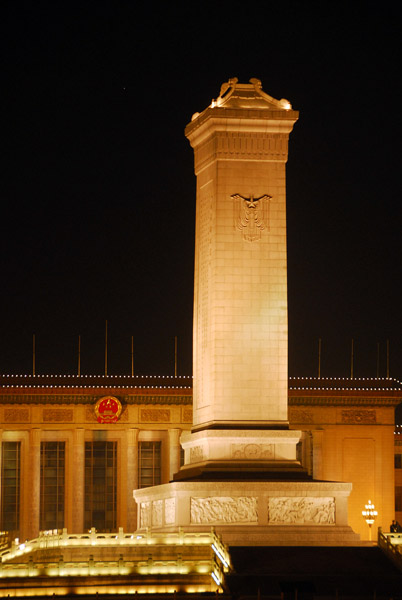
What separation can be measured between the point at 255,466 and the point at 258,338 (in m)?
3.99

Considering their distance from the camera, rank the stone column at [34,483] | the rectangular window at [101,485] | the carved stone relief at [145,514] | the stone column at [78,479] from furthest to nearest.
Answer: the rectangular window at [101,485] → the stone column at [78,479] → the stone column at [34,483] → the carved stone relief at [145,514]

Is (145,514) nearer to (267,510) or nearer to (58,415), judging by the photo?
(267,510)

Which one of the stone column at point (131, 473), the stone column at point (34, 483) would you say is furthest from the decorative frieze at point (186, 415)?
the stone column at point (34, 483)

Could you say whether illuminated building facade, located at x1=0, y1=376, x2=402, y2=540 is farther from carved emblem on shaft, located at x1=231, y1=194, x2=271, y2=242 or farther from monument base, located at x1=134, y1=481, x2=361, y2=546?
monument base, located at x1=134, y1=481, x2=361, y2=546

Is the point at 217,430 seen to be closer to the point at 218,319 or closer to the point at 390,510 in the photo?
the point at 218,319

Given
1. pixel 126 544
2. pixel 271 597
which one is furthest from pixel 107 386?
pixel 271 597

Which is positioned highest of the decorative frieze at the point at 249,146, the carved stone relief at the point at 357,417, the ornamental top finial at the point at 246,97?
the ornamental top finial at the point at 246,97

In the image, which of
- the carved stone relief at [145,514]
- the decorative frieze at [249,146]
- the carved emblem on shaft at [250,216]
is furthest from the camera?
the decorative frieze at [249,146]

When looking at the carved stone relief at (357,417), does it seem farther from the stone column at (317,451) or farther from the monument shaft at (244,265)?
the monument shaft at (244,265)

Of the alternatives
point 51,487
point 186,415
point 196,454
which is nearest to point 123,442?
point 186,415

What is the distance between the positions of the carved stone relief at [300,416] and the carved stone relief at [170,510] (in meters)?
20.3

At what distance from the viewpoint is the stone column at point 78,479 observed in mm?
60000

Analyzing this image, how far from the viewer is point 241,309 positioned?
43.8m

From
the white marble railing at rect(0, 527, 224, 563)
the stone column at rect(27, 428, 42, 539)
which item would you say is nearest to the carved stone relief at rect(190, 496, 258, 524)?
the white marble railing at rect(0, 527, 224, 563)
